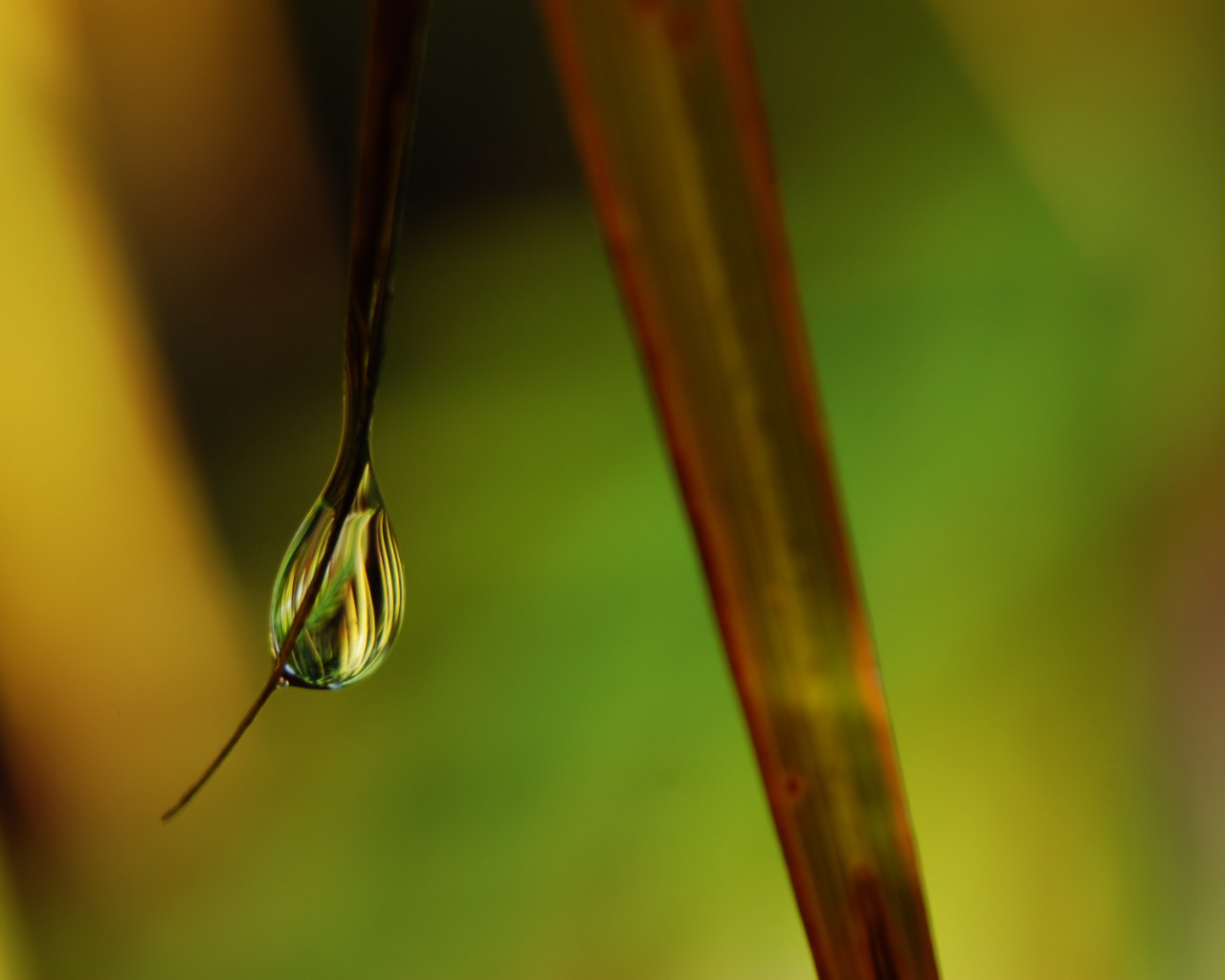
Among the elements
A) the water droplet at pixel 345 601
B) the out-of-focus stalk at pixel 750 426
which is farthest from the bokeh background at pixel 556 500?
the out-of-focus stalk at pixel 750 426

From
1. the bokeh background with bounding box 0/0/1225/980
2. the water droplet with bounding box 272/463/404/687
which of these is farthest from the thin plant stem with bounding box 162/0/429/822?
the bokeh background with bounding box 0/0/1225/980

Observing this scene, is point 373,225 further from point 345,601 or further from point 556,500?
point 556,500

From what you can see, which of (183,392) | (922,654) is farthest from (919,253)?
(183,392)

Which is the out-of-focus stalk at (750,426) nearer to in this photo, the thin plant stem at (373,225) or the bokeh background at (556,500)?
the thin plant stem at (373,225)

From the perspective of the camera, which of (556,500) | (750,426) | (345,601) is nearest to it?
(750,426)

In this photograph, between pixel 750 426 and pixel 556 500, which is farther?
pixel 556 500

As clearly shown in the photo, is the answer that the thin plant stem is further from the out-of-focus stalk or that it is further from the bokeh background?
the bokeh background

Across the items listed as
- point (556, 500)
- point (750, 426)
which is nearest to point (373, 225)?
point (750, 426)
